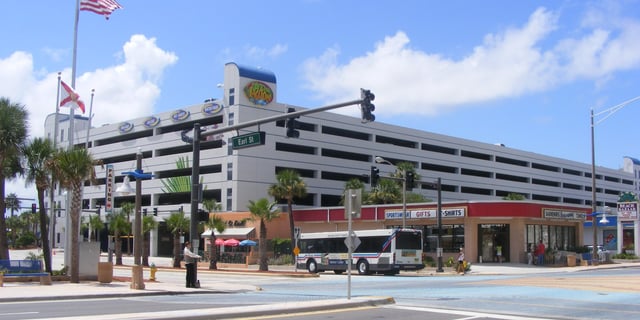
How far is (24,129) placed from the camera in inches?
1195

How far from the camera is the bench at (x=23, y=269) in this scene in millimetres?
25731

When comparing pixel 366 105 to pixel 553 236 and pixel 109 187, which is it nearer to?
pixel 109 187

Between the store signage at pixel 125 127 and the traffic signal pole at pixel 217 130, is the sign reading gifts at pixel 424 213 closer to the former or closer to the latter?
the traffic signal pole at pixel 217 130

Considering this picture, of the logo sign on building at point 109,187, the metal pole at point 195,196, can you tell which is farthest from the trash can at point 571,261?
the metal pole at point 195,196

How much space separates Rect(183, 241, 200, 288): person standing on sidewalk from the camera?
23.6 m

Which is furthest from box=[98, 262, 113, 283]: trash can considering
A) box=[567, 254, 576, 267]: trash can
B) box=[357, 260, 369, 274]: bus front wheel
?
box=[567, 254, 576, 267]: trash can

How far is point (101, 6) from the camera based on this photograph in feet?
102

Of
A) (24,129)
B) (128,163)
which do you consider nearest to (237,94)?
(128,163)

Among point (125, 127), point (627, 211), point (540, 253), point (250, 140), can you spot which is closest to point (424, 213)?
point (540, 253)

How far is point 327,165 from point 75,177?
52.6 metres

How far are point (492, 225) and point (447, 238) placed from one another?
381cm

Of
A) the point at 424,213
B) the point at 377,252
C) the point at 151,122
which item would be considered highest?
the point at 151,122

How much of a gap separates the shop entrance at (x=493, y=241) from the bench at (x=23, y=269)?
3506 centimetres

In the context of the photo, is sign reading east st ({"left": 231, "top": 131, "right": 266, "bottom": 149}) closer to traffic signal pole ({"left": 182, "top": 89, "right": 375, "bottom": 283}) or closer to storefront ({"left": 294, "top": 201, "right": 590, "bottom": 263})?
traffic signal pole ({"left": 182, "top": 89, "right": 375, "bottom": 283})
